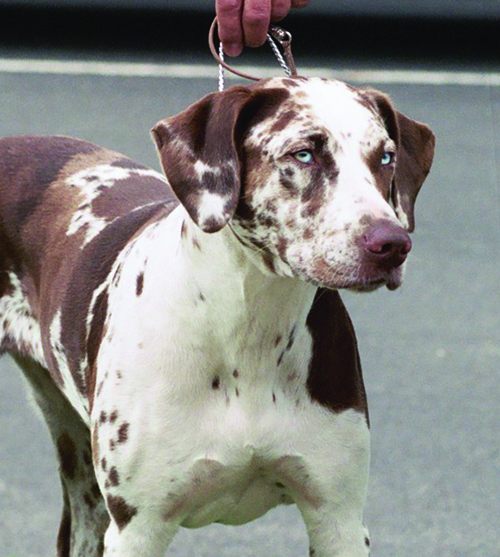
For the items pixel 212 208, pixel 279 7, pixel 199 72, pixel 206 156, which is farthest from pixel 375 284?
pixel 199 72

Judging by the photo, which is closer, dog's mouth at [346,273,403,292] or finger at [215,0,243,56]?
dog's mouth at [346,273,403,292]

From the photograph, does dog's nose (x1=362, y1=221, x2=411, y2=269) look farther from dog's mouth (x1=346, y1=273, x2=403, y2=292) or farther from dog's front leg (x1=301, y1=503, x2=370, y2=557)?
dog's front leg (x1=301, y1=503, x2=370, y2=557)

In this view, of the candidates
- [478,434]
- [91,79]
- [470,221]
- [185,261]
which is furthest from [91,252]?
[91,79]

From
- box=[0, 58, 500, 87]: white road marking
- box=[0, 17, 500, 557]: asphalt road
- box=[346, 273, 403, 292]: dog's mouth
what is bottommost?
box=[0, 58, 500, 87]: white road marking

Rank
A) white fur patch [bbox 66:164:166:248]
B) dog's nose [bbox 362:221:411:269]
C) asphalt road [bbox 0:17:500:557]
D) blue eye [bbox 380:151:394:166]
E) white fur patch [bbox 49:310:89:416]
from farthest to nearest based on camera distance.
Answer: asphalt road [bbox 0:17:500:557] → white fur patch [bbox 66:164:166:248] → white fur patch [bbox 49:310:89:416] → blue eye [bbox 380:151:394:166] → dog's nose [bbox 362:221:411:269]

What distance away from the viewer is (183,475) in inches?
158

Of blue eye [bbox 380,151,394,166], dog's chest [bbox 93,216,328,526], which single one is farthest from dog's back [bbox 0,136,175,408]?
blue eye [bbox 380,151,394,166]

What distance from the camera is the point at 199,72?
11695mm

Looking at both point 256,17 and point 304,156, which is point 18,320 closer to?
point 256,17

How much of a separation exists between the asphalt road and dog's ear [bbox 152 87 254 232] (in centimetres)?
196

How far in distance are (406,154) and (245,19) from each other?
0.60 metres

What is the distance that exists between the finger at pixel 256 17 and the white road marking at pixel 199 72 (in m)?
7.14

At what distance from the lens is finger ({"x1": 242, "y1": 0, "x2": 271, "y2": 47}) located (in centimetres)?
424

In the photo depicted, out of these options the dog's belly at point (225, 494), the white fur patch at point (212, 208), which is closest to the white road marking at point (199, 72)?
the dog's belly at point (225, 494)
